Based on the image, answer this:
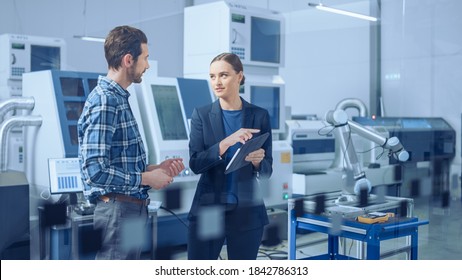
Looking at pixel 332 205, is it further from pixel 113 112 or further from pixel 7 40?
pixel 7 40

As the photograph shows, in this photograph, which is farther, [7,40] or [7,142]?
[7,40]

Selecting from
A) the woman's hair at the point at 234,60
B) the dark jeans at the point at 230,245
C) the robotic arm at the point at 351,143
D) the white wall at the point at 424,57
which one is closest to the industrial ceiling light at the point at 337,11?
the white wall at the point at 424,57

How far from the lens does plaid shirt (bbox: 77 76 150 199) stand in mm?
1725

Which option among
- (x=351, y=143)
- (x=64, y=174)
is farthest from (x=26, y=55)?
(x=351, y=143)

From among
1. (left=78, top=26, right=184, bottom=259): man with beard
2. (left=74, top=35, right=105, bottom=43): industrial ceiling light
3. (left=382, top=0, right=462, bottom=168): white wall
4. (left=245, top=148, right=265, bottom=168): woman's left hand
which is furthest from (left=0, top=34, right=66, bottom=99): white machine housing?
(left=382, top=0, right=462, bottom=168): white wall

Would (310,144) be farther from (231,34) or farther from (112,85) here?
(112,85)

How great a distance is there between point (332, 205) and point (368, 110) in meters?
0.77

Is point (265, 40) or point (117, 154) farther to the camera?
point (265, 40)

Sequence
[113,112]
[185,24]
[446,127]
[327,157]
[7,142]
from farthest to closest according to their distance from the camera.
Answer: [446,127]
[327,157]
[185,24]
[7,142]
[113,112]

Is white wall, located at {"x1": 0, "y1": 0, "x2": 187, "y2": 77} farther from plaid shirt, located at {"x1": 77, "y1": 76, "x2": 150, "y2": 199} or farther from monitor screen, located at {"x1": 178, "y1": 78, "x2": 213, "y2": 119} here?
plaid shirt, located at {"x1": 77, "y1": 76, "x2": 150, "y2": 199}

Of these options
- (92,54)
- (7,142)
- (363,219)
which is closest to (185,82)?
(92,54)

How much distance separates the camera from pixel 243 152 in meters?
2.26

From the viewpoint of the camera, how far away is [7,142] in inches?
85.4

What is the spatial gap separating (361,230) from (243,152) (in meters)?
0.76
